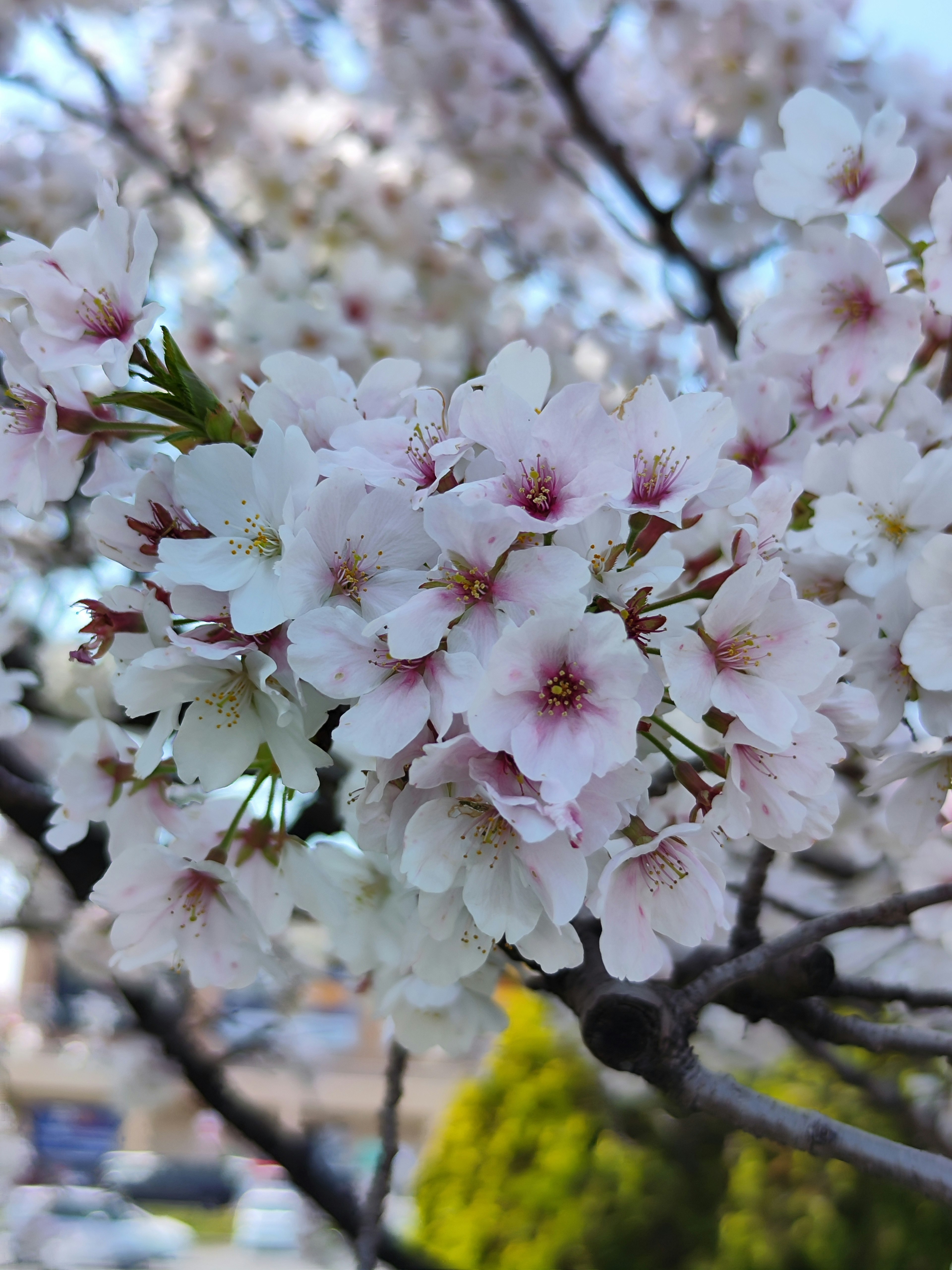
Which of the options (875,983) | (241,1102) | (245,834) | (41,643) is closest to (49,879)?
(41,643)

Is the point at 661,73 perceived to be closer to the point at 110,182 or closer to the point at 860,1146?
the point at 110,182

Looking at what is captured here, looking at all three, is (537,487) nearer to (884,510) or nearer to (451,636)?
(451,636)

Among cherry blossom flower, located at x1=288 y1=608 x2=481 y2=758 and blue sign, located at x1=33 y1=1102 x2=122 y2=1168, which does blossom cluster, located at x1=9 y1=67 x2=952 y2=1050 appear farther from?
blue sign, located at x1=33 y1=1102 x2=122 y2=1168

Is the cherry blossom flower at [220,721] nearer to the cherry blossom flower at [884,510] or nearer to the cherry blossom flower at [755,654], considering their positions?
the cherry blossom flower at [755,654]

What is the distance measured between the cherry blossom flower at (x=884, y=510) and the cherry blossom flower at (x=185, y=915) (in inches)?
26.7

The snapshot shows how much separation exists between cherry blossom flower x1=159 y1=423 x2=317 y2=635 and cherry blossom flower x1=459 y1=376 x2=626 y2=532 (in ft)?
0.43

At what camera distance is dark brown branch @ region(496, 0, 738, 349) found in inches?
98.0

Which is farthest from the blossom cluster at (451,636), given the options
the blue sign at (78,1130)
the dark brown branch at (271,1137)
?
the blue sign at (78,1130)

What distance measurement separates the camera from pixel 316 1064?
4.82 m

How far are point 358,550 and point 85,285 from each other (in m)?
0.36

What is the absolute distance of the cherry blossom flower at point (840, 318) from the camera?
1.16 m

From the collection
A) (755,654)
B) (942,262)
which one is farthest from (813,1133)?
(942,262)

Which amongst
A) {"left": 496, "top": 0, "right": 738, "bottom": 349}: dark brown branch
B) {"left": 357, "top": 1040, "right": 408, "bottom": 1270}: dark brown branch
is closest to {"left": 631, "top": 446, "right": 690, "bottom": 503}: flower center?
{"left": 357, "top": 1040, "right": 408, "bottom": 1270}: dark brown branch

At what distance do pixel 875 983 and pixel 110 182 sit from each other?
1126 mm
